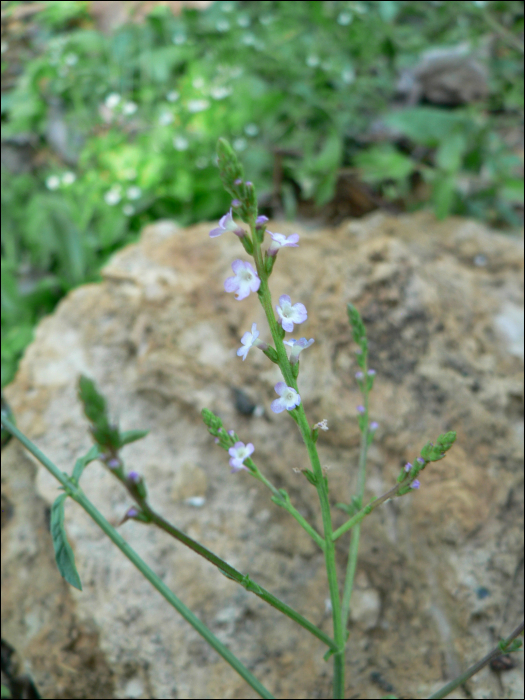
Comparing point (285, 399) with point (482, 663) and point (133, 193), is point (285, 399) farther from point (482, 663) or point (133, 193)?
point (133, 193)

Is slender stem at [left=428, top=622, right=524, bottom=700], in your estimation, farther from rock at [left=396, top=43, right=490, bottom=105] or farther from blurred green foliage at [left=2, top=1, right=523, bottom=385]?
rock at [left=396, top=43, right=490, bottom=105]

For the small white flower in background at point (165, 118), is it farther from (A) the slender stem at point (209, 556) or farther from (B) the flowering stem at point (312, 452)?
(B) the flowering stem at point (312, 452)

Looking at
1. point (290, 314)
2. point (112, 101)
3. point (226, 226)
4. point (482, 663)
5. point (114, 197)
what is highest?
point (226, 226)

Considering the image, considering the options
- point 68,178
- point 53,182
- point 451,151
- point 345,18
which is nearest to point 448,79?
point 345,18

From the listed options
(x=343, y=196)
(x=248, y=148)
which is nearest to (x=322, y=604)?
(x=343, y=196)

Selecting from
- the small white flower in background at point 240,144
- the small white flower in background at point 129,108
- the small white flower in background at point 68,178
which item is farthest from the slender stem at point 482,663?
the small white flower in background at point 129,108

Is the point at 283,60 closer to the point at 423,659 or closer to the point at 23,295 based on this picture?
the point at 23,295
